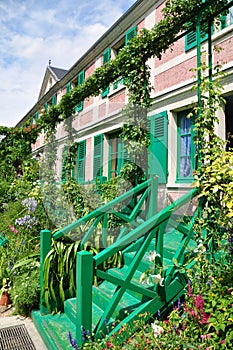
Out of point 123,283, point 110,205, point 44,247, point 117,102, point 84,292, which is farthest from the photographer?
point 117,102

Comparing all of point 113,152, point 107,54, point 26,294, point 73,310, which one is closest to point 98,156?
point 113,152

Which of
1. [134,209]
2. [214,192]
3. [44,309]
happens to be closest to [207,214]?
[214,192]

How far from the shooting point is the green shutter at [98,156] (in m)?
9.47

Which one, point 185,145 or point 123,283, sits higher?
point 185,145

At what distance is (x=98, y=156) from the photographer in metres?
9.68

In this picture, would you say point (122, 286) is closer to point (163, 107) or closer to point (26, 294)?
point (26, 294)

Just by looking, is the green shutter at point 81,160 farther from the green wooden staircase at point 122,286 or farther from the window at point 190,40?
the green wooden staircase at point 122,286

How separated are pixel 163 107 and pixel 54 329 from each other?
5.12 metres

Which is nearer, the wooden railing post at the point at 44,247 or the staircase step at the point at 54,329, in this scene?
the staircase step at the point at 54,329

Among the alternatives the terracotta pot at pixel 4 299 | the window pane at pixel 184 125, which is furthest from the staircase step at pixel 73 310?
the window pane at pixel 184 125

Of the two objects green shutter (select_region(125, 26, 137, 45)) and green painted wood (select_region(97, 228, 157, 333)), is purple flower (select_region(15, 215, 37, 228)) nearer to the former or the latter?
green painted wood (select_region(97, 228, 157, 333))

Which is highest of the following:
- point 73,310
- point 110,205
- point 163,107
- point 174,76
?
point 174,76

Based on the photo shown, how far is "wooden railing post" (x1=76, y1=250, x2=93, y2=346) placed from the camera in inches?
88.7

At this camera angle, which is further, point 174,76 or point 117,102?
point 117,102
